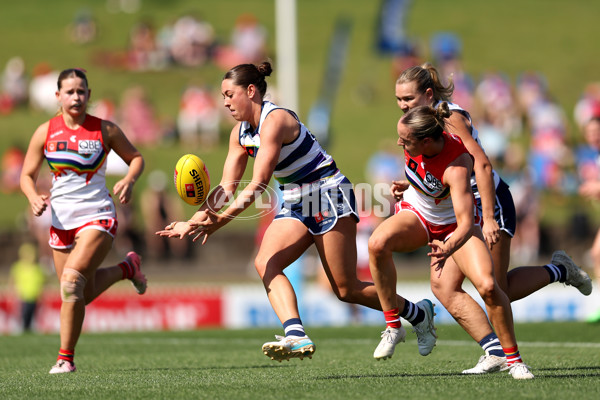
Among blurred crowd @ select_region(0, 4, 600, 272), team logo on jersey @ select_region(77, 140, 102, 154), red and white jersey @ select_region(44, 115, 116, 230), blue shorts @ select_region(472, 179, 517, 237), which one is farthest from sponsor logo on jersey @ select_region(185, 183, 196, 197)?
blurred crowd @ select_region(0, 4, 600, 272)

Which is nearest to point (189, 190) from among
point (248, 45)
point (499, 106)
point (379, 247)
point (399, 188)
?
point (379, 247)

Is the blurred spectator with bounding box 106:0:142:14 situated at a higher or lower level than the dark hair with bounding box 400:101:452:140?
higher

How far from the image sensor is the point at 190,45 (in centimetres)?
2997

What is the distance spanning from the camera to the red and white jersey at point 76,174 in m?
7.72

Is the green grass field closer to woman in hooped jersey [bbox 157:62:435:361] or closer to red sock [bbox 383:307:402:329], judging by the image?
red sock [bbox 383:307:402:329]

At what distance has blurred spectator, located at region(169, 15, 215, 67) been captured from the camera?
97.5 feet

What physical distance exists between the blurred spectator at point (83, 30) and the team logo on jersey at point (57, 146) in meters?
26.3

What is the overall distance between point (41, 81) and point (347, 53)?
Answer: 1119 centimetres

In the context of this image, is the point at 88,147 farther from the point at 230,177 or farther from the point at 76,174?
the point at 230,177

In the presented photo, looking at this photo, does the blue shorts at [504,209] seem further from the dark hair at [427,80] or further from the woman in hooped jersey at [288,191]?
the woman in hooped jersey at [288,191]

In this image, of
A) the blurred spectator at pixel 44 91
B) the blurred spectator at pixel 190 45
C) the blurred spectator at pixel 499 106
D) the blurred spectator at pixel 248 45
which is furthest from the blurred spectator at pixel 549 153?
the blurred spectator at pixel 44 91

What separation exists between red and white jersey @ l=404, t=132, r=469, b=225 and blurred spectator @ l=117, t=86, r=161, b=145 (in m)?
17.5

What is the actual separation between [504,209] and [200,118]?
18528 mm

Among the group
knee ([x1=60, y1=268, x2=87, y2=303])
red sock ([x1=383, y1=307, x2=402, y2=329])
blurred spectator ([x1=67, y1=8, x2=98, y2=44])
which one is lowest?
red sock ([x1=383, y1=307, x2=402, y2=329])
